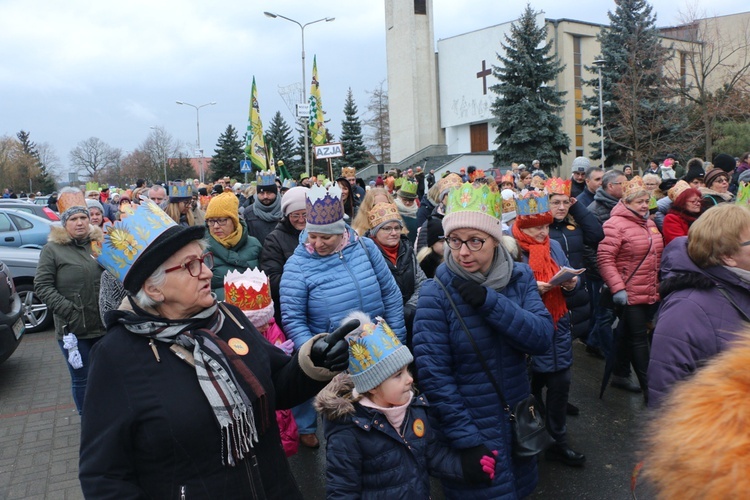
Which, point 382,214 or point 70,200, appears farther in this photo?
point 70,200

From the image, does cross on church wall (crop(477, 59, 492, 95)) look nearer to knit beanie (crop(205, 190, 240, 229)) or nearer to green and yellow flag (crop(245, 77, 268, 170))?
green and yellow flag (crop(245, 77, 268, 170))

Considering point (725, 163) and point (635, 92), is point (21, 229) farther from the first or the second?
point (635, 92)

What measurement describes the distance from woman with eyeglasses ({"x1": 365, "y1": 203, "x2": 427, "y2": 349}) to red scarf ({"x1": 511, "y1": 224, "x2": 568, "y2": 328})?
3.21ft

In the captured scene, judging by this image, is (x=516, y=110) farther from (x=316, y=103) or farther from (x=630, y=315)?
(x=630, y=315)

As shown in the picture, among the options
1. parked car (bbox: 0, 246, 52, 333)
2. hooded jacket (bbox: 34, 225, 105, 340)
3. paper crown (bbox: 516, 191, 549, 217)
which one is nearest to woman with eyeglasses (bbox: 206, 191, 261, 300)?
hooded jacket (bbox: 34, 225, 105, 340)

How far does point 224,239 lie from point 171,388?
11.0 ft

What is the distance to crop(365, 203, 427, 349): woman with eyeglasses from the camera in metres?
4.95

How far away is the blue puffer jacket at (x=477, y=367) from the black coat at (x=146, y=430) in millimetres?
1236

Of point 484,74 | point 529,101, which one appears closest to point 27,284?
point 529,101

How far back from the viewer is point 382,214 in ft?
16.4

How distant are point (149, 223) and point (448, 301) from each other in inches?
63.3

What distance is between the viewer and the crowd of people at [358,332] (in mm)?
2010

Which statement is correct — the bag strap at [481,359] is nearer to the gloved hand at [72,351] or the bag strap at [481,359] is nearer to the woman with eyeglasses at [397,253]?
the woman with eyeglasses at [397,253]

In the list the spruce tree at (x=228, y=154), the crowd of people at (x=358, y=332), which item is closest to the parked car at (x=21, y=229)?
the crowd of people at (x=358, y=332)
